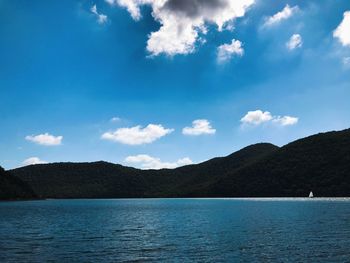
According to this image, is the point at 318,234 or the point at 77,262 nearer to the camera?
the point at 77,262

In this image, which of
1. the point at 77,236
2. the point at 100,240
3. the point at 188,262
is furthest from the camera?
→ the point at 77,236

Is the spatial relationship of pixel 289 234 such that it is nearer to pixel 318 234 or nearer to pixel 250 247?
pixel 318 234

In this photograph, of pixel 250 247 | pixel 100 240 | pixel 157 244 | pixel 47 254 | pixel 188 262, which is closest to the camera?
pixel 188 262

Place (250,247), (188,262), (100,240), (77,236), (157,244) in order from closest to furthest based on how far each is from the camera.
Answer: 1. (188,262)
2. (250,247)
3. (157,244)
4. (100,240)
5. (77,236)

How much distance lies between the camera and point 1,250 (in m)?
58.4

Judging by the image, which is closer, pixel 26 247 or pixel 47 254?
pixel 47 254

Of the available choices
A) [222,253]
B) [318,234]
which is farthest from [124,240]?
[318,234]

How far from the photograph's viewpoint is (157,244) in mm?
66000

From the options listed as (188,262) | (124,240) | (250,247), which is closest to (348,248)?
(250,247)

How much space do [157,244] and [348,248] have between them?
27245 mm

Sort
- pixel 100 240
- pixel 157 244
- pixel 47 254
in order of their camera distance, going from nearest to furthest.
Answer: pixel 47 254
pixel 157 244
pixel 100 240

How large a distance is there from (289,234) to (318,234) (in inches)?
195

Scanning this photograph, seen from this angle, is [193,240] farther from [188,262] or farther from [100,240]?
[188,262]

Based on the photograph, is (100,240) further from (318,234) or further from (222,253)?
(318,234)
